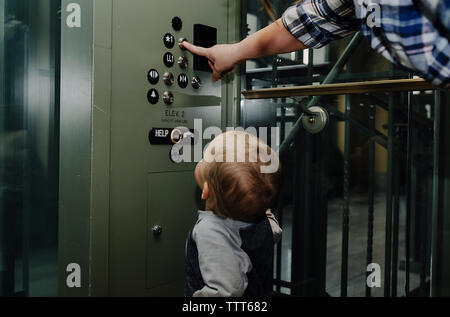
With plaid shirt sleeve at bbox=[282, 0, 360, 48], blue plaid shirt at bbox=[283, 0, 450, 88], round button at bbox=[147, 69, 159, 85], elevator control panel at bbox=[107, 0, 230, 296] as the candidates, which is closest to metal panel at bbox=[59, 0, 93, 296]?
elevator control panel at bbox=[107, 0, 230, 296]

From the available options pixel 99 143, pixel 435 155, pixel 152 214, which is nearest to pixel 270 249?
pixel 152 214

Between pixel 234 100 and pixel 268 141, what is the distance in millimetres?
245

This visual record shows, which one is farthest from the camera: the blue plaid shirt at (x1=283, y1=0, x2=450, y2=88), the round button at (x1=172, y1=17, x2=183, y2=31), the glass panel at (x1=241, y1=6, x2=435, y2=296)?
the glass panel at (x1=241, y1=6, x2=435, y2=296)

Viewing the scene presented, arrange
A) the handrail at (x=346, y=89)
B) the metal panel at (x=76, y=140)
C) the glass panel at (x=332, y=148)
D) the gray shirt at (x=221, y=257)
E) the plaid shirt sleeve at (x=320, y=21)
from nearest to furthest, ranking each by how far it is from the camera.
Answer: the plaid shirt sleeve at (x=320, y=21) < the gray shirt at (x=221, y=257) < the metal panel at (x=76, y=140) < the handrail at (x=346, y=89) < the glass panel at (x=332, y=148)

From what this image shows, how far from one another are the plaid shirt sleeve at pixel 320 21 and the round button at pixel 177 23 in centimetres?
58

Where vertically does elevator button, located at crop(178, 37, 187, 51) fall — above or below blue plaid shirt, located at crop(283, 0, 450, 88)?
above

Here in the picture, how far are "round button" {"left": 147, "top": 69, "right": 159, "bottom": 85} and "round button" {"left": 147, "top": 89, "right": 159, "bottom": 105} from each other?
0.09ft

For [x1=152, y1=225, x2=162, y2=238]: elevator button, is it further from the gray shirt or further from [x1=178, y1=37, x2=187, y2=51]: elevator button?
[x1=178, y1=37, x2=187, y2=51]: elevator button

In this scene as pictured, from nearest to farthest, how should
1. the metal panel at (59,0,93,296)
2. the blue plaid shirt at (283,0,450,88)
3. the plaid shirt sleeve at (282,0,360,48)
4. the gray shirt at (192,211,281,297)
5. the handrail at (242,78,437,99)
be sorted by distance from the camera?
the blue plaid shirt at (283,0,450,88)
the plaid shirt sleeve at (282,0,360,48)
the gray shirt at (192,211,281,297)
the metal panel at (59,0,93,296)
the handrail at (242,78,437,99)

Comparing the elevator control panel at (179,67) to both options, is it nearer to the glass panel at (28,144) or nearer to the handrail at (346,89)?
the handrail at (346,89)

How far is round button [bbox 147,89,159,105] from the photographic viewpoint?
135 centimetres

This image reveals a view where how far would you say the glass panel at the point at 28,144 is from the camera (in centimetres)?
148

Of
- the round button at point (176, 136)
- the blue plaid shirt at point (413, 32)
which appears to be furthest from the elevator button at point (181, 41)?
the blue plaid shirt at point (413, 32)
